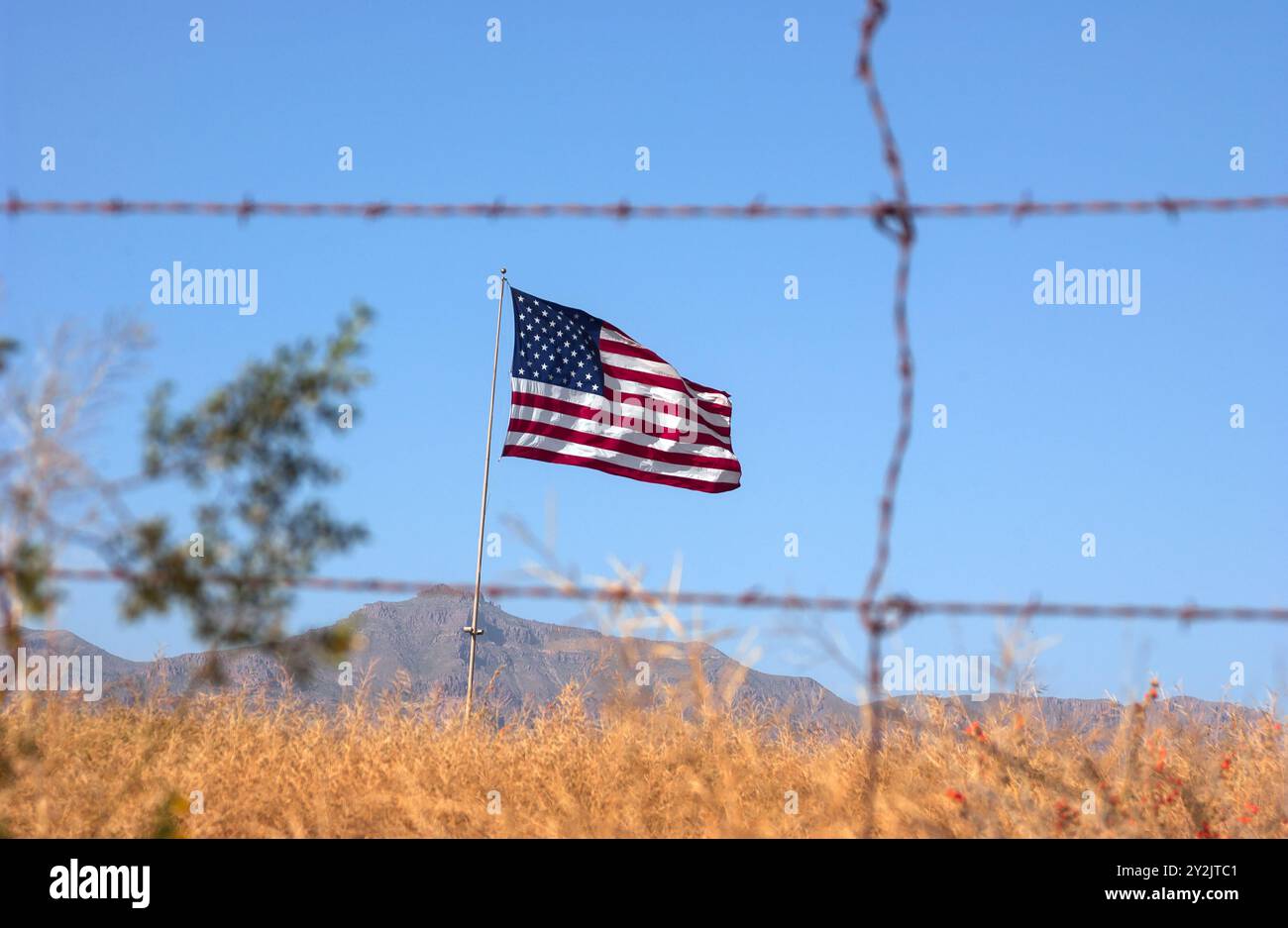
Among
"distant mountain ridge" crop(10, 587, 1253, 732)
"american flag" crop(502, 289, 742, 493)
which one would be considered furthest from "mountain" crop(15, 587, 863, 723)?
"american flag" crop(502, 289, 742, 493)

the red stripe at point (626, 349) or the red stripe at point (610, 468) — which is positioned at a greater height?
the red stripe at point (626, 349)

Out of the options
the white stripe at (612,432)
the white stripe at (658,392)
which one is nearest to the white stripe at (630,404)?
the white stripe at (658,392)

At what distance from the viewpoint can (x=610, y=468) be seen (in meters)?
13.2

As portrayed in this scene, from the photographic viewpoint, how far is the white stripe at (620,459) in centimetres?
1332

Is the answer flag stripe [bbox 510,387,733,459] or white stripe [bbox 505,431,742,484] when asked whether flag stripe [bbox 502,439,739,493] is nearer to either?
white stripe [bbox 505,431,742,484]

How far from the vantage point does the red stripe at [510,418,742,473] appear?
13398 mm

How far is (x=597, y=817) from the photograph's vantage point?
4.12 meters

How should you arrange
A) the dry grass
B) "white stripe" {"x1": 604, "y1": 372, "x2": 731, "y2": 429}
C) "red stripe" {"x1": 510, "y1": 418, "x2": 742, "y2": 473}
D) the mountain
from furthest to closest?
1. "white stripe" {"x1": 604, "y1": 372, "x2": 731, "y2": 429}
2. "red stripe" {"x1": 510, "y1": 418, "x2": 742, "y2": 473}
3. the dry grass
4. the mountain

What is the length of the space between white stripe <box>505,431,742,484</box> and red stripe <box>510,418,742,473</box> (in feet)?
0.12

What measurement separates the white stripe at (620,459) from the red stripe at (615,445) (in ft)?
0.12

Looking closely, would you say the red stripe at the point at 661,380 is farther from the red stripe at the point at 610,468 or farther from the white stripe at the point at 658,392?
the red stripe at the point at 610,468

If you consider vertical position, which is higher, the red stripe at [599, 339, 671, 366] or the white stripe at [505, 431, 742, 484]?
the red stripe at [599, 339, 671, 366]
